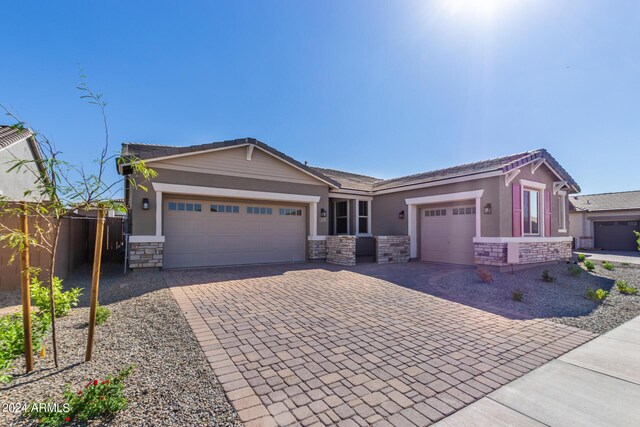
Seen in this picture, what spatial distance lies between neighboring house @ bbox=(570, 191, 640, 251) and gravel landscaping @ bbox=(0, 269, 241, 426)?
28.2 metres

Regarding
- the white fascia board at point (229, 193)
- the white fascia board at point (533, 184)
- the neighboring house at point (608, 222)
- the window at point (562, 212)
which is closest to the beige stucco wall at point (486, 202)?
the white fascia board at point (533, 184)

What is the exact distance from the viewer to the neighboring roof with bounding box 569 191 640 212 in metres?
21.3

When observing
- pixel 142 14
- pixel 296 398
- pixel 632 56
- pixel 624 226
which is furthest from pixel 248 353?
pixel 624 226

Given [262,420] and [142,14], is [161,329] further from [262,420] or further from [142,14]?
[142,14]

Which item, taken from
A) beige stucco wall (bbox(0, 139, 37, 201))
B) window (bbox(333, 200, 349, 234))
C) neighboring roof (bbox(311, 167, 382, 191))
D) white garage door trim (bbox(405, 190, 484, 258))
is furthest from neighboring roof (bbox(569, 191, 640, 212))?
beige stucco wall (bbox(0, 139, 37, 201))

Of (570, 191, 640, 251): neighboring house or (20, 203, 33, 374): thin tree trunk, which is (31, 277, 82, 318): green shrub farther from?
(570, 191, 640, 251): neighboring house

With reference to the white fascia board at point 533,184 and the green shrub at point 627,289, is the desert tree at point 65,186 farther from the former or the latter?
the white fascia board at point 533,184

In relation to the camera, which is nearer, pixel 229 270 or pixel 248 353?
pixel 248 353

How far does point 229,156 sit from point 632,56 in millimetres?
11690

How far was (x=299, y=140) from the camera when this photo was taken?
14.9m

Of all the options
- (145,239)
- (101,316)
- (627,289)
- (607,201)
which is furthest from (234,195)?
(607,201)

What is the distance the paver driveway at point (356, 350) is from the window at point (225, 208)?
3806mm

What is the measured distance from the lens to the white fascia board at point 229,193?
9164mm

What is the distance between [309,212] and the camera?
39.8ft
